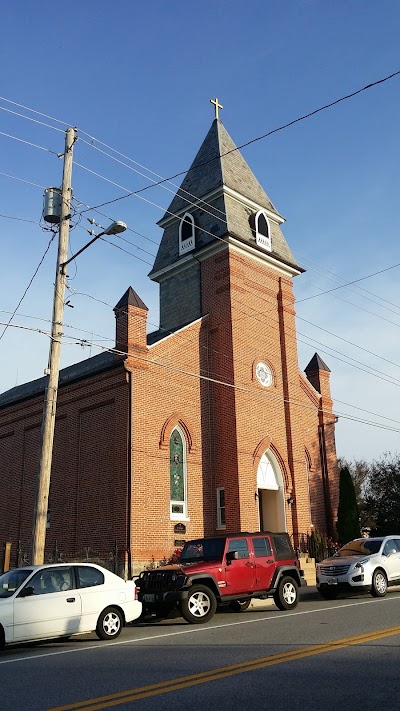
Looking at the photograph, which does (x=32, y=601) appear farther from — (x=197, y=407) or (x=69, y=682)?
(x=197, y=407)

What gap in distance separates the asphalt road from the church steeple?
52.0 feet

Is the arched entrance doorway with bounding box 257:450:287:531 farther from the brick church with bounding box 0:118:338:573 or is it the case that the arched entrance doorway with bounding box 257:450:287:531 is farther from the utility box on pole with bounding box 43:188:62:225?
the utility box on pole with bounding box 43:188:62:225

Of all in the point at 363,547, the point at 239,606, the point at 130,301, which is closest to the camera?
the point at 239,606

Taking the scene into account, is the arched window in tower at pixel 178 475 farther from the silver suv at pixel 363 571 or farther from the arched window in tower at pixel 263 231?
the arched window in tower at pixel 263 231

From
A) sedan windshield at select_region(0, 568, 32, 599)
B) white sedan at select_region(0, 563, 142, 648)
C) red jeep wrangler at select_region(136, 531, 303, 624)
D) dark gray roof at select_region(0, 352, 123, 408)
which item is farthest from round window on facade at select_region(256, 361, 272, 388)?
sedan windshield at select_region(0, 568, 32, 599)

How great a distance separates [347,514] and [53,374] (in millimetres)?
15609

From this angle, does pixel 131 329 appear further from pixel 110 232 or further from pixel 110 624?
pixel 110 624

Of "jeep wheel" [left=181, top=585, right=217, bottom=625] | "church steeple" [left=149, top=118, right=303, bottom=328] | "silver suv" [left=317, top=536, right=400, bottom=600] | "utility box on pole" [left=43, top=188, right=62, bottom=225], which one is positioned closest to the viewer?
"jeep wheel" [left=181, top=585, right=217, bottom=625]

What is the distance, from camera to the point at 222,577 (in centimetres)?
1289

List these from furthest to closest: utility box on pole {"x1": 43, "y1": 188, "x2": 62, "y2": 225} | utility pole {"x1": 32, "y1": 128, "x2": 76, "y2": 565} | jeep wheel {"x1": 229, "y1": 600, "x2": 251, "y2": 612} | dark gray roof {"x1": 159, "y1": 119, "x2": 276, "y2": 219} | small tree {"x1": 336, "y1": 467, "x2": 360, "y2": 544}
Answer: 1. dark gray roof {"x1": 159, "y1": 119, "x2": 276, "y2": 219}
2. small tree {"x1": 336, "y1": 467, "x2": 360, "y2": 544}
3. utility box on pole {"x1": 43, "y1": 188, "x2": 62, "y2": 225}
4. jeep wheel {"x1": 229, "y1": 600, "x2": 251, "y2": 612}
5. utility pole {"x1": 32, "y1": 128, "x2": 76, "y2": 565}

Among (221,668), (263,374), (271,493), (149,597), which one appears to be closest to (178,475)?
(271,493)

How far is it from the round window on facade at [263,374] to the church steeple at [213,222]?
129 inches

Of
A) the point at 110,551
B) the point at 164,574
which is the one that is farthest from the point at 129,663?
the point at 110,551

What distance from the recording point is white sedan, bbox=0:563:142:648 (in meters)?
9.84
